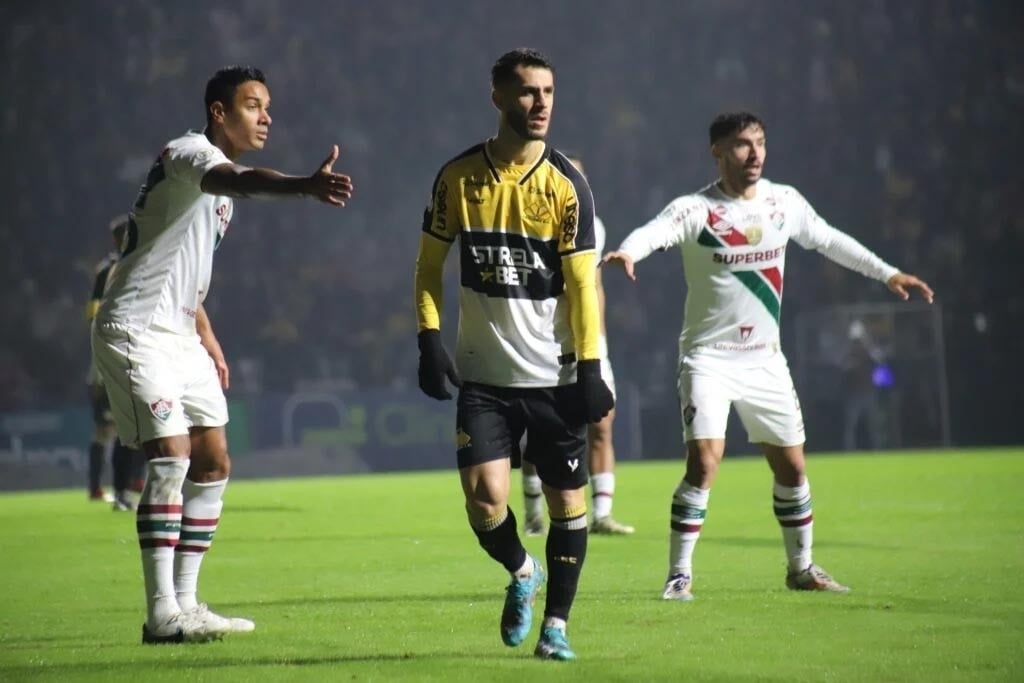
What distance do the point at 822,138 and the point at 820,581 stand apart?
17.8m

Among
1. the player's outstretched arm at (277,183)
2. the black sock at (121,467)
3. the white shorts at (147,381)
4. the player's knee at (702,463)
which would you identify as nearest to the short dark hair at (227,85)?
the player's outstretched arm at (277,183)

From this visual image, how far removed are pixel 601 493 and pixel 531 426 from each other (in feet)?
15.8

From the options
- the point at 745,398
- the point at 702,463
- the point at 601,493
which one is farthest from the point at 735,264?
the point at 601,493

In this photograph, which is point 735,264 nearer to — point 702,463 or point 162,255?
point 702,463

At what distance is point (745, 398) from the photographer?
665cm

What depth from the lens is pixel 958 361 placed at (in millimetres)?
20969

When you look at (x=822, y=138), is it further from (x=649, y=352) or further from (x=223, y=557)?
(x=223, y=557)

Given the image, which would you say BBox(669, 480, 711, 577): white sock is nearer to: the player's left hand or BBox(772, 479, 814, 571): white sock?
BBox(772, 479, 814, 571): white sock

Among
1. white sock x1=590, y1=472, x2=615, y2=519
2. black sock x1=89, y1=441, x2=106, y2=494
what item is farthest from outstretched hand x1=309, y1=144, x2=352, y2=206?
black sock x1=89, y1=441, x2=106, y2=494

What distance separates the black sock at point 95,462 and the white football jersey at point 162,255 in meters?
8.60

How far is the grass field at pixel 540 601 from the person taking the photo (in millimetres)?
4738

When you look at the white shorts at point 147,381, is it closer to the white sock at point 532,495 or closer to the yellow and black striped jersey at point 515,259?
the yellow and black striped jersey at point 515,259

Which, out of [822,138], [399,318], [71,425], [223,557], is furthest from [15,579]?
[822,138]

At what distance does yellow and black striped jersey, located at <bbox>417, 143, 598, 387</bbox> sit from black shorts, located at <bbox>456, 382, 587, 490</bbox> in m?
0.04
